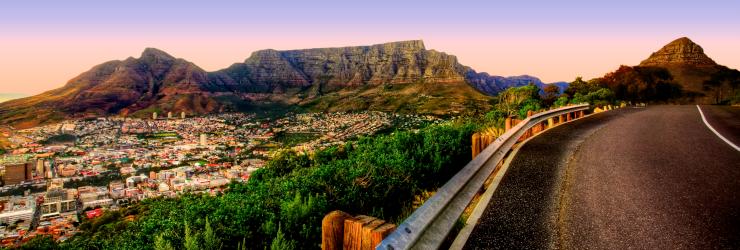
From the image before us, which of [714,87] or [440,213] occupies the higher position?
[714,87]

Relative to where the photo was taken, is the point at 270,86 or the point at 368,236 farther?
the point at 270,86

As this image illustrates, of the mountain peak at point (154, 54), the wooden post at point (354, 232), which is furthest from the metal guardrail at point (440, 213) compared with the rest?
the mountain peak at point (154, 54)

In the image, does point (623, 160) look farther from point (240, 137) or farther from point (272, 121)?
point (272, 121)

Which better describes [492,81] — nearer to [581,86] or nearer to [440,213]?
[581,86]

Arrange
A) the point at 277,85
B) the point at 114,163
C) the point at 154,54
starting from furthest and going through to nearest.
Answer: the point at 277,85, the point at 154,54, the point at 114,163

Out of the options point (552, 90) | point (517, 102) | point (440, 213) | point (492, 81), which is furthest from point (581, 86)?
point (492, 81)

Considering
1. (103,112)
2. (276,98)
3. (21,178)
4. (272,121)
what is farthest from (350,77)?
(21,178)

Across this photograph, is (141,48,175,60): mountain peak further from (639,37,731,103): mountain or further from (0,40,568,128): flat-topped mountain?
(639,37,731,103): mountain
